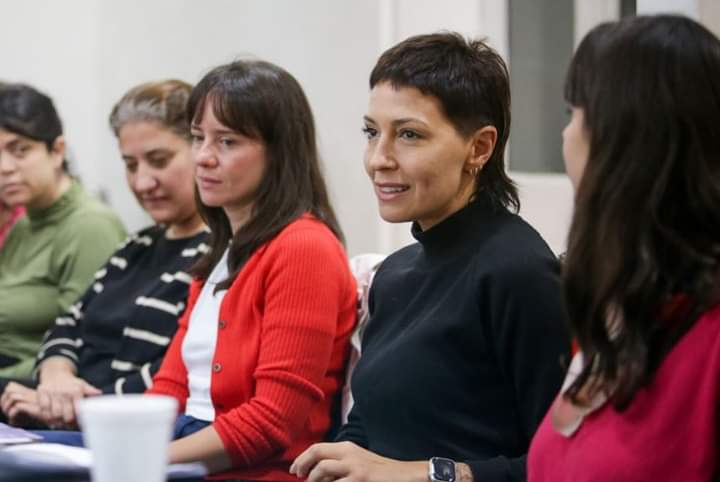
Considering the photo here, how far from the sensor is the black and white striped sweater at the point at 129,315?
2.37 m

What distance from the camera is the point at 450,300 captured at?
1.55m

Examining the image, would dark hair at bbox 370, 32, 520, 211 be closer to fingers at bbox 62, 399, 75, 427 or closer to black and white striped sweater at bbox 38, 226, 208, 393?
black and white striped sweater at bbox 38, 226, 208, 393

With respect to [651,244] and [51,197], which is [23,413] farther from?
[651,244]

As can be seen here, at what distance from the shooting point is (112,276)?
8.52ft

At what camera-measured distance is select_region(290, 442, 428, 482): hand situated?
1502 millimetres

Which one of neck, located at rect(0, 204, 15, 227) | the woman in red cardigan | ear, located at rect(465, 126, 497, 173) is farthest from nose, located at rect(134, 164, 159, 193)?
ear, located at rect(465, 126, 497, 173)

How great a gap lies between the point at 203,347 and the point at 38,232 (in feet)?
3.53

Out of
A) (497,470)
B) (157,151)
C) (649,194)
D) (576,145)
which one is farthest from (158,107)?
(649,194)

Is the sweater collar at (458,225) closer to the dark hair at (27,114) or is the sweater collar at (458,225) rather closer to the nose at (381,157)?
the nose at (381,157)

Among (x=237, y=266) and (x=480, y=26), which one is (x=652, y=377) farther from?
(x=480, y=26)

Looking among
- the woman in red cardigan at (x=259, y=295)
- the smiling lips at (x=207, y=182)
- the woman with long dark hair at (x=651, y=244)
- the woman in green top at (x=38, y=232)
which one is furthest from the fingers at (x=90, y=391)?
the woman with long dark hair at (x=651, y=244)

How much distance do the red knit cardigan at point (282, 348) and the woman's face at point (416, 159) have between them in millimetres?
285

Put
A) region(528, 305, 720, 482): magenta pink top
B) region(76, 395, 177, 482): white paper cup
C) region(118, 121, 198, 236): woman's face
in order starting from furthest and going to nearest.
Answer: region(118, 121, 198, 236): woman's face, region(528, 305, 720, 482): magenta pink top, region(76, 395, 177, 482): white paper cup

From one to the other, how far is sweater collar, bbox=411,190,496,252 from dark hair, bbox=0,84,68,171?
1602 millimetres
